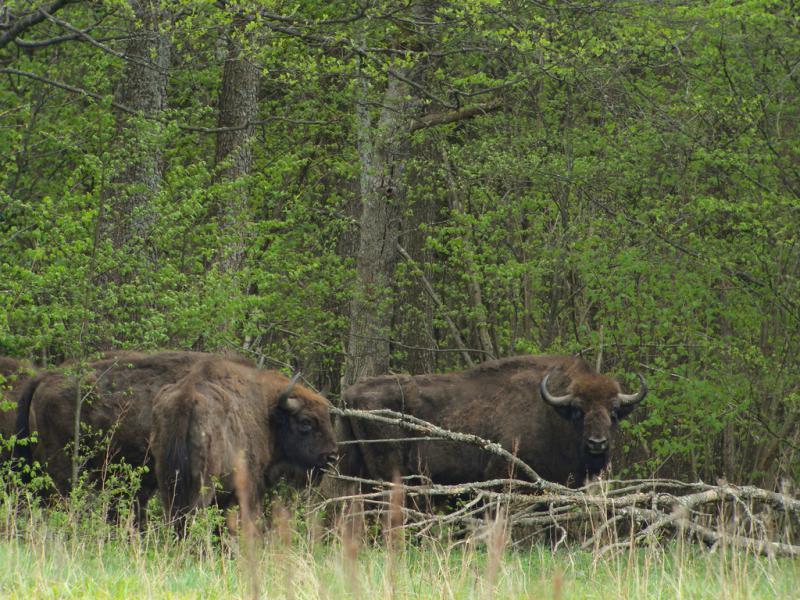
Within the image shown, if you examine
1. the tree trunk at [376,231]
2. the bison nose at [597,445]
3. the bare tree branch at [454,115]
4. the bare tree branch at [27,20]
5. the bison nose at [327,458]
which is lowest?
the bison nose at [327,458]

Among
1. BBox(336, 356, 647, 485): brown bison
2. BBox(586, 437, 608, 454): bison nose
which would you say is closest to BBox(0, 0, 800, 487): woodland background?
BBox(586, 437, 608, 454): bison nose

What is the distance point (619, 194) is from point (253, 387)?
5.83 m

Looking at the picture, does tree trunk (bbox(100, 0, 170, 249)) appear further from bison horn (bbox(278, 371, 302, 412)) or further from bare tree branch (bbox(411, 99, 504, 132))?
bare tree branch (bbox(411, 99, 504, 132))

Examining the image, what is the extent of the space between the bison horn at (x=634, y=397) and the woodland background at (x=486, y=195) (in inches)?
11.7

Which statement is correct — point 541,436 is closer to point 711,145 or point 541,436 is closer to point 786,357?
point 786,357

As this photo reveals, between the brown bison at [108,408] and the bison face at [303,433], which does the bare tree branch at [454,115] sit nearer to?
the bison face at [303,433]

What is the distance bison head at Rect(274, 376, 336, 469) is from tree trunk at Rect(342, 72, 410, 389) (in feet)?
10.3

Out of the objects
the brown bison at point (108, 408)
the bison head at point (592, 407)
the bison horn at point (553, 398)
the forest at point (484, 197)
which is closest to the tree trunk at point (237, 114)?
the forest at point (484, 197)

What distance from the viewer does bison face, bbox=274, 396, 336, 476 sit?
41.7 feet

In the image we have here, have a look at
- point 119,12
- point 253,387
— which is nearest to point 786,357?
point 253,387

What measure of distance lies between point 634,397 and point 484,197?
3.85m

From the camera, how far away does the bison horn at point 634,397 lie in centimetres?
1335

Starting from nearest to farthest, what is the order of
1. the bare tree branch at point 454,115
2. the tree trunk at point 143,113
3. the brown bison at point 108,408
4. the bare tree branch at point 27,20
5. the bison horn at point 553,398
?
the bare tree branch at point 27,20 → the tree trunk at point 143,113 → the brown bison at point 108,408 → the bison horn at point 553,398 → the bare tree branch at point 454,115

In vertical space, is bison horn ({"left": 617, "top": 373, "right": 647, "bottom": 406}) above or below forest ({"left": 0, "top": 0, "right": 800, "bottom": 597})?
below
